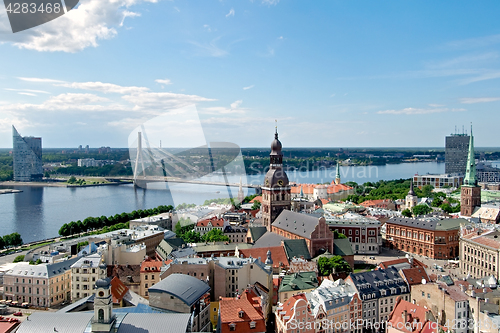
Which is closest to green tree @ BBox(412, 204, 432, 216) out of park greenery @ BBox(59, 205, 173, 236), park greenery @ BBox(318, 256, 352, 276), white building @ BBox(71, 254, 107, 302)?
park greenery @ BBox(318, 256, 352, 276)

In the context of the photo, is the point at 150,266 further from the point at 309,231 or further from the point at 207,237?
the point at 309,231

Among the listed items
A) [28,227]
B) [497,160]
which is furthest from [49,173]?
[497,160]

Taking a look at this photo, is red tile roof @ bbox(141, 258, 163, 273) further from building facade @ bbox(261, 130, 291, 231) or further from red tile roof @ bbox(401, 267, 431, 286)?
building facade @ bbox(261, 130, 291, 231)

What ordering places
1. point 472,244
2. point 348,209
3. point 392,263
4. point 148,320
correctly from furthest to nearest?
point 348,209 → point 472,244 → point 392,263 → point 148,320

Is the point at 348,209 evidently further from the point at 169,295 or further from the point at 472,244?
the point at 169,295

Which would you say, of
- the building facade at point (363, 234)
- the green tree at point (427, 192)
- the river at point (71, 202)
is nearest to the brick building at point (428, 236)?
the building facade at point (363, 234)

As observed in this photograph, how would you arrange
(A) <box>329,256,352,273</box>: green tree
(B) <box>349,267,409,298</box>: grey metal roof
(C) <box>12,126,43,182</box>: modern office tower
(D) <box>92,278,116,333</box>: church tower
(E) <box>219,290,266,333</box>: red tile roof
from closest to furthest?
(D) <box>92,278,116,333</box>: church tower
(E) <box>219,290,266,333</box>: red tile roof
(B) <box>349,267,409,298</box>: grey metal roof
(A) <box>329,256,352,273</box>: green tree
(C) <box>12,126,43,182</box>: modern office tower
